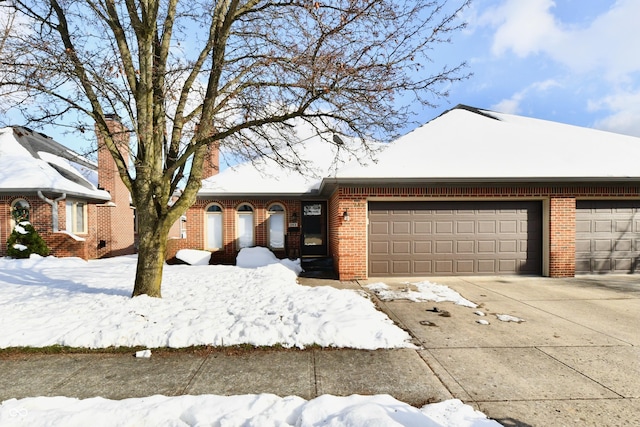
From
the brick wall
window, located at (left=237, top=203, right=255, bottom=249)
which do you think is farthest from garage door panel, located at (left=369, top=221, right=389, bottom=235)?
the brick wall

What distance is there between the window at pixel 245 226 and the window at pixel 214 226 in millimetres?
847

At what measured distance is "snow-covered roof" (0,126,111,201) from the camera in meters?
12.3

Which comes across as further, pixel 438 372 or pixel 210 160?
pixel 210 160

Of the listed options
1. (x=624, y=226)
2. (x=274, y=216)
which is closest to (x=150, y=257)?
(x=274, y=216)

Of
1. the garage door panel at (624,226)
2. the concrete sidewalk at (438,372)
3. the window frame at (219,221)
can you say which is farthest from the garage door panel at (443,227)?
the window frame at (219,221)

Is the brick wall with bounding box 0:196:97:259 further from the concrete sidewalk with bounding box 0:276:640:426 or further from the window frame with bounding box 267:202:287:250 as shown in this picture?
the concrete sidewalk with bounding box 0:276:640:426

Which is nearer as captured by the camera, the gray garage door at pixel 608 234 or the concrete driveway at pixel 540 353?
the concrete driveway at pixel 540 353

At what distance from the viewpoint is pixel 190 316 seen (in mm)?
5312

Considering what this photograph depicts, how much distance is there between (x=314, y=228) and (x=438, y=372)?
34.3 feet

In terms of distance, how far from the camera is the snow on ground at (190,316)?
454 cm

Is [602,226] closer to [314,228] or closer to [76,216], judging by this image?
[314,228]

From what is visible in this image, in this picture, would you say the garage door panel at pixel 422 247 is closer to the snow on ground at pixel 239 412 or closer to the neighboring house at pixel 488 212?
the neighboring house at pixel 488 212

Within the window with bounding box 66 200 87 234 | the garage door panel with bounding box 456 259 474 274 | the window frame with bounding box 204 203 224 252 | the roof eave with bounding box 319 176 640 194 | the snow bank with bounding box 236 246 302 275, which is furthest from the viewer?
the window with bounding box 66 200 87 234

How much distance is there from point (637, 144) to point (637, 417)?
525 inches
